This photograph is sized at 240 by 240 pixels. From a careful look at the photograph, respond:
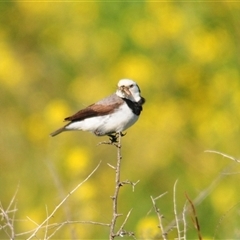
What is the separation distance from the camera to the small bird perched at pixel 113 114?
5.11 meters

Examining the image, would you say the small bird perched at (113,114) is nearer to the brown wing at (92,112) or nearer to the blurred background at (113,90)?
the brown wing at (92,112)

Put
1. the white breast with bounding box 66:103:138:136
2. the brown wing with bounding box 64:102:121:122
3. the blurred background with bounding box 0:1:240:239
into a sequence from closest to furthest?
1. the white breast with bounding box 66:103:138:136
2. the brown wing with bounding box 64:102:121:122
3. the blurred background with bounding box 0:1:240:239

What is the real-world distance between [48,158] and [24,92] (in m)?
1.74

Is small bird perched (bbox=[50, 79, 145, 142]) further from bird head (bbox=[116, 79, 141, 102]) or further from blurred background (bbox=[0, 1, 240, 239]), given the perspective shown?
blurred background (bbox=[0, 1, 240, 239])

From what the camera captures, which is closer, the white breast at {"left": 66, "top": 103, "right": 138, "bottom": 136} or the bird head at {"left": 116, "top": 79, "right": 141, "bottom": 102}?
the white breast at {"left": 66, "top": 103, "right": 138, "bottom": 136}

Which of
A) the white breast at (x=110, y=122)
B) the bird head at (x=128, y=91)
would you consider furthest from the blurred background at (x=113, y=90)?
the bird head at (x=128, y=91)

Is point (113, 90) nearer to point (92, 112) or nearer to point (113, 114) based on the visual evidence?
point (92, 112)

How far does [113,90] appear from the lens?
7992mm

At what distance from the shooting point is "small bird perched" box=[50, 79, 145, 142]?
5105mm

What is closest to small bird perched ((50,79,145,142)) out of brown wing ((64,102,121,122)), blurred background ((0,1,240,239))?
brown wing ((64,102,121,122))

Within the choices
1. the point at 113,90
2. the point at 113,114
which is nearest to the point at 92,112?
the point at 113,114

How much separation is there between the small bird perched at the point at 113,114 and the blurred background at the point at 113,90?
2.14 feet

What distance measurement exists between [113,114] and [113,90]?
2803 mm

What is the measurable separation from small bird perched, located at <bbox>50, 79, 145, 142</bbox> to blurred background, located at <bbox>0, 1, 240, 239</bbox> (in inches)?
25.7
